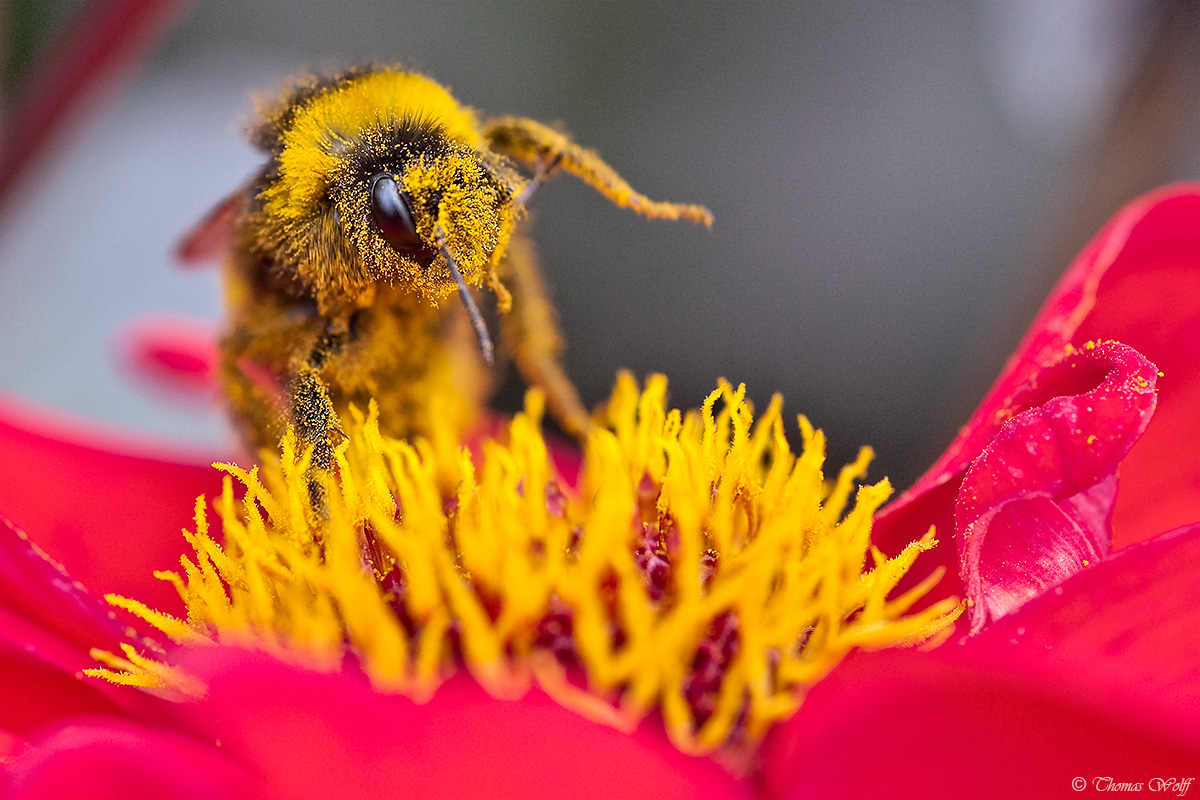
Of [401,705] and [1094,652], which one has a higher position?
[1094,652]

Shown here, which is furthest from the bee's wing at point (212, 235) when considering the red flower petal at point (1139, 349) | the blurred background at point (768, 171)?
the blurred background at point (768, 171)

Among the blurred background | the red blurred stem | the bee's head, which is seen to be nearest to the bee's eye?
the bee's head

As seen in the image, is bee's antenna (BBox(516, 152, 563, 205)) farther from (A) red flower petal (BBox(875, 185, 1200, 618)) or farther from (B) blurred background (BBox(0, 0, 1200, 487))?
(B) blurred background (BBox(0, 0, 1200, 487))

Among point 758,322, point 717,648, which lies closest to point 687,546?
point 717,648

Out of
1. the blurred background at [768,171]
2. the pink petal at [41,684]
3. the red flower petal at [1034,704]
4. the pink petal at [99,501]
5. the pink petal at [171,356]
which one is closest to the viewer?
the red flower petal at [1034,704]

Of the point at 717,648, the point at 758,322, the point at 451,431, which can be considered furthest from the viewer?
the point at 758,322

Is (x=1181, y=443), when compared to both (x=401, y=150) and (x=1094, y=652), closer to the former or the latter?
(x=1094, y=652)

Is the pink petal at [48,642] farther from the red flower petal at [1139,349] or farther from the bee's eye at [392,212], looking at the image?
the red flower petal at [1139,349]
